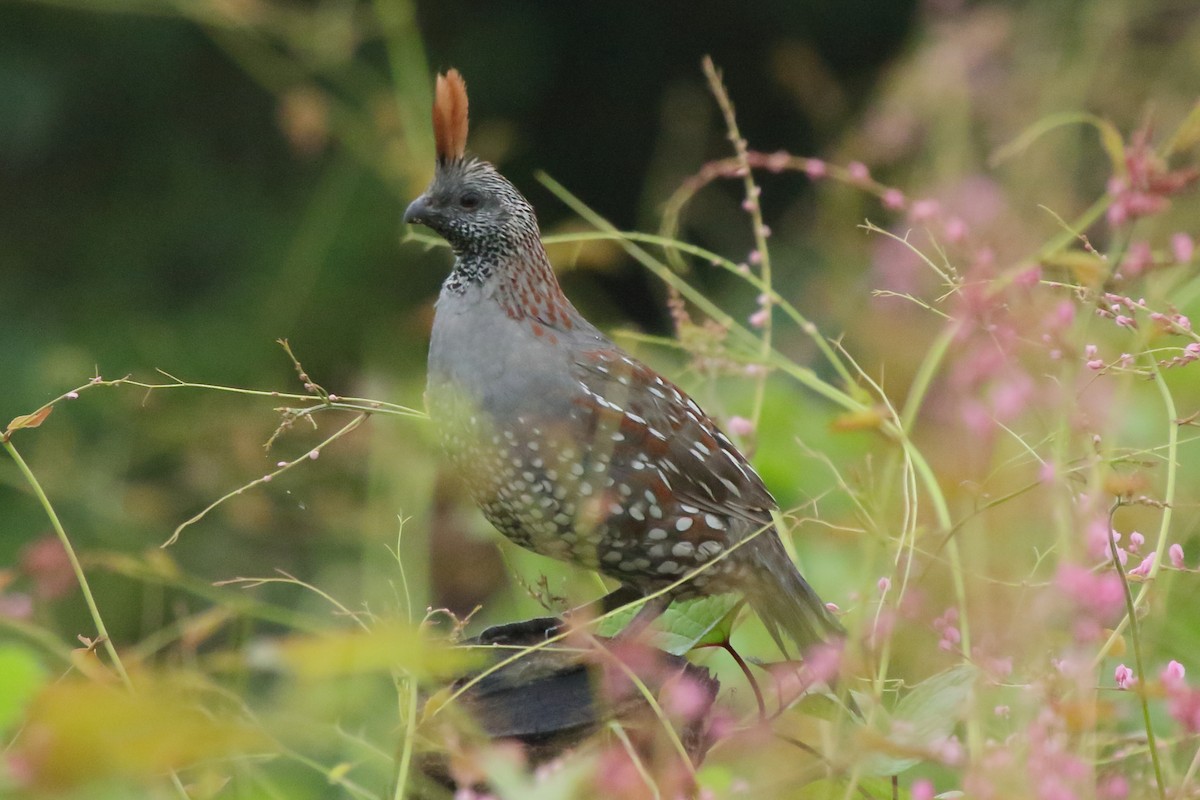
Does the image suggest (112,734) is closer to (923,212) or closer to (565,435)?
(923,212)

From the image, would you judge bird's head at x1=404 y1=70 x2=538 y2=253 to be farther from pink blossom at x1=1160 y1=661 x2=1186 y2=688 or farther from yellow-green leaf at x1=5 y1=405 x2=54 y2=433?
pink blossom at x1=1160 y1=661 x2=1186 y2=688

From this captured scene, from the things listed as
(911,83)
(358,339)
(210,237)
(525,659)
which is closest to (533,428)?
(525,659)

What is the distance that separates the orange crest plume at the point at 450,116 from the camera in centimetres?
257

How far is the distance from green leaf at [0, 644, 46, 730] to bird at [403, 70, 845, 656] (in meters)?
1.05

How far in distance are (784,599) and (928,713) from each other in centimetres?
104

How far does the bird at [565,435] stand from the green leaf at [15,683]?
105 centimetres

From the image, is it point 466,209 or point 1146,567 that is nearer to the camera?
point 1146,567

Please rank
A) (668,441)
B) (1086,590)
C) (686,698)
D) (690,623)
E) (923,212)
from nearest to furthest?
(1086,590) → (686,698) → (923,212) → (690,623) → (668,441)

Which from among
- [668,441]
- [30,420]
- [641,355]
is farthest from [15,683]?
[641,355]

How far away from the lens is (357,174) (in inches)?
236

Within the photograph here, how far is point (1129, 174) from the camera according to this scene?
1307mm

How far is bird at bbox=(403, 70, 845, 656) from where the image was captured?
Result: 2.48m

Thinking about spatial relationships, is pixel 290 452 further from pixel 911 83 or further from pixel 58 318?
pixel 911 83

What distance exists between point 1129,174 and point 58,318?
5.46 m
